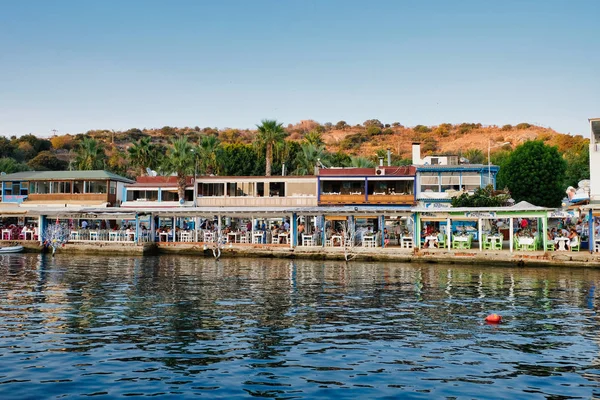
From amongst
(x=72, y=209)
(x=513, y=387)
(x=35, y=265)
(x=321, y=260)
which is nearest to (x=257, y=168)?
(x=72, y=209)

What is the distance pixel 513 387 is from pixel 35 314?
1499 cm

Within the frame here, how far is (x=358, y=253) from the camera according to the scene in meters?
41.1

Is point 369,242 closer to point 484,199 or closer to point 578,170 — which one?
point 484,199

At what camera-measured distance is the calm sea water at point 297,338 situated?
12141mm

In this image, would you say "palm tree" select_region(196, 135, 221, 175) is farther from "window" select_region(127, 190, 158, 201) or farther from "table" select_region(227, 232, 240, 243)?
"table" select_region(227, 232, 240, 243)

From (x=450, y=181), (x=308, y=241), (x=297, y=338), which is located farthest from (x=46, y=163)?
(x=297, y=338)

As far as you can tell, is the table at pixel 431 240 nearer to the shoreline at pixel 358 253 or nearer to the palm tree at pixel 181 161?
the shoreline at pixel 358 253

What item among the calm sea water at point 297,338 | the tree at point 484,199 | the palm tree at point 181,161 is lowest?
the calm sea water at point 297,338

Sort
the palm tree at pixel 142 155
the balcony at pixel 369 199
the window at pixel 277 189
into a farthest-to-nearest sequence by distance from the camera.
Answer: the palm tree at pixel 142 155
the window at pixel 277 189
the balcony at pixel 369 199

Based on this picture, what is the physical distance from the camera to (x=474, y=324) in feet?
60.1

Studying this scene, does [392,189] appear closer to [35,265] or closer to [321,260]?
[321,260]

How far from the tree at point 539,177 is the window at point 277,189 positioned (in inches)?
1013

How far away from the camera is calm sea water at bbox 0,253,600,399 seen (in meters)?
12.1

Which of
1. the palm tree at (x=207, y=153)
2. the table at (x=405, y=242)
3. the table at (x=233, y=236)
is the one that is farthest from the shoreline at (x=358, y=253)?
the palm tree at (x=207, y=153)
